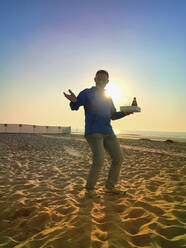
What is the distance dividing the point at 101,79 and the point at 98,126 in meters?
0.99

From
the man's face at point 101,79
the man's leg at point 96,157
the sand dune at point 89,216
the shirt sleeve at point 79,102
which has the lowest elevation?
the sand dune at point 89,216

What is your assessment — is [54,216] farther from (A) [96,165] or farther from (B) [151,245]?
(B) [151,245]

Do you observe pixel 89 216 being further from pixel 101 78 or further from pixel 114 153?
pixel 101 78

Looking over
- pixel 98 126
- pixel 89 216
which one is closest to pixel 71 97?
pixel 98 126

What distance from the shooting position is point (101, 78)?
3.73m

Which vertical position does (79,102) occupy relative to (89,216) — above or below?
above

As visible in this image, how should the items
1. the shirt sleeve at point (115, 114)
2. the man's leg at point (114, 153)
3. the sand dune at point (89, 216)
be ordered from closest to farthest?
the sand dune at point (89, 216), the man's leg at point (114, 153), the shirt sleeve at point (115, 114)

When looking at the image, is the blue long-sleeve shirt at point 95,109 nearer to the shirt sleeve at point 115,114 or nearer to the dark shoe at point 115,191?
the shirt sleeve at point 115,114

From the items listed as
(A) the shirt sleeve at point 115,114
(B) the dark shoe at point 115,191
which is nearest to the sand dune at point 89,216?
(B) the dark shoe at point 115,191

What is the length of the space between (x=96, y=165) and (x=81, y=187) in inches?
43.2

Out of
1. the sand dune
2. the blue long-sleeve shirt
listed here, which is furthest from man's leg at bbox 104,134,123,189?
the sand dune

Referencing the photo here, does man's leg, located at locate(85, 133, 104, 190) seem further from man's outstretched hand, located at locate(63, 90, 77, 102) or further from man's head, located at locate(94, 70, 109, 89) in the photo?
man's head, located at locate(94, 70, 109, 89)

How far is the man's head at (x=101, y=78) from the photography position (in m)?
3.72

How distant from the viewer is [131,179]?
5.00 m
